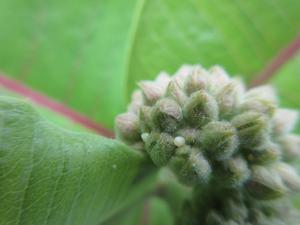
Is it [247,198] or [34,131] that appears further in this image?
[247,198]

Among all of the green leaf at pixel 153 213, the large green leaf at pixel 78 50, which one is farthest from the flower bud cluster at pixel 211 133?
the large green leaf at pixel 78 50

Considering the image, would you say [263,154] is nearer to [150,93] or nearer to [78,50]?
[150,93]

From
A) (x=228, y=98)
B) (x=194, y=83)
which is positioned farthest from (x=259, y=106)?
(x=194, y=83)

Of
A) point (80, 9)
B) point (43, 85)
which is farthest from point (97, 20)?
point (43, 85)

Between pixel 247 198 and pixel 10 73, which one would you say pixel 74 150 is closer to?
pixel 247 198

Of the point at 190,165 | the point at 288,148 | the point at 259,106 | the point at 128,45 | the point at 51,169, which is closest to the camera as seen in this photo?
the point at 51,169

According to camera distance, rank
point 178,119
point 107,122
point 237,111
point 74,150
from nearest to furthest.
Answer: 1. point 74,150
2. point 178,119
3. point 237,111
4. point 107,122

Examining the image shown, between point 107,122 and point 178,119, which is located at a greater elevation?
point 107,122
